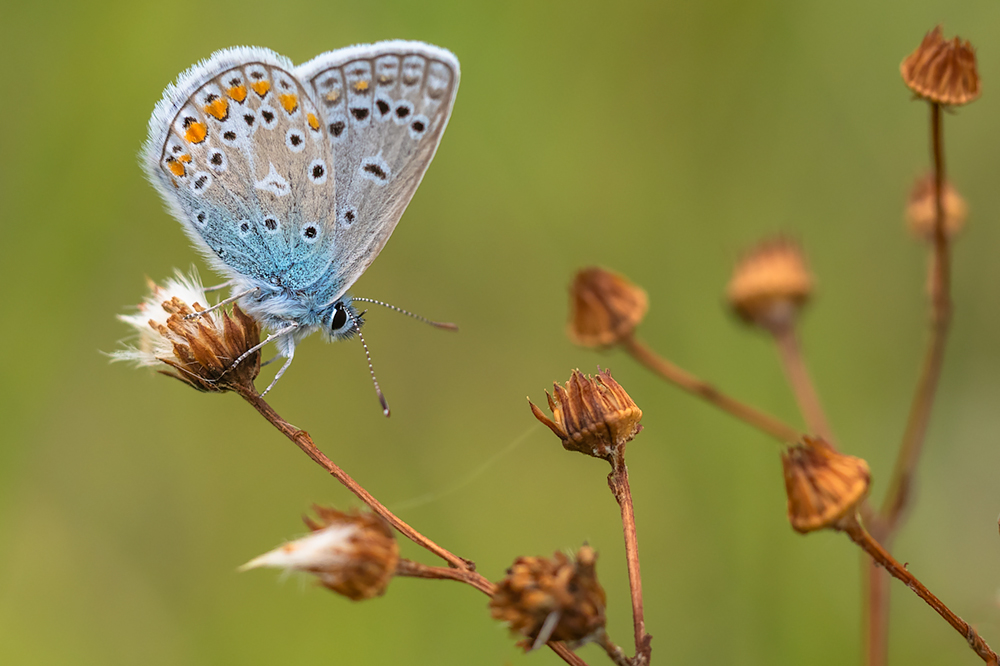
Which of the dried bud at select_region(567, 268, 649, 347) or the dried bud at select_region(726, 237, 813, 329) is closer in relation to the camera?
the dried bud at select_region(567, 268, 649, 347)

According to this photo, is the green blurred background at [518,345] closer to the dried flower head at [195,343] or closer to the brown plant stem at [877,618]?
the brown plant stem at [877,618]

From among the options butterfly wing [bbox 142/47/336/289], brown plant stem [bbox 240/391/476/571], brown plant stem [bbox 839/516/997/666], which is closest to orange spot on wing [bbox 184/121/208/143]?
butterfly wing [bbox 142/47/336/289]

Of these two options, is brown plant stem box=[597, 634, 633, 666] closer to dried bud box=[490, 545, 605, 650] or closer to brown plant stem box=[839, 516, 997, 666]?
dried bud box=[490, 545, 605, 650]

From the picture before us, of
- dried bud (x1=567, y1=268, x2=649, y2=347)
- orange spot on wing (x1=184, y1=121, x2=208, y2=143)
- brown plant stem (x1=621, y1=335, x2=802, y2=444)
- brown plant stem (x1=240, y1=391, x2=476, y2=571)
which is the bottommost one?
brown plant stem (x1=240, y1=391, x2=476, y2=571)

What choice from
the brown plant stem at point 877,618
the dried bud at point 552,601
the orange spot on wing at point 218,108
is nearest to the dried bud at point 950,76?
the brown plant stem at point 877,618

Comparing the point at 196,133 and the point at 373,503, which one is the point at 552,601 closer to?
the point at 373,503

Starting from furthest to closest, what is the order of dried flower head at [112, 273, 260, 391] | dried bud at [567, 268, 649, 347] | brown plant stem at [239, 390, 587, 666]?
dried bud at [567, 268, 649, 347] < dried flower head at [112, 273, 260, 391] < brown plant stem at [239, 390, 587, 666]

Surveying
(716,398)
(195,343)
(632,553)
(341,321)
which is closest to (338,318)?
(341,321)
